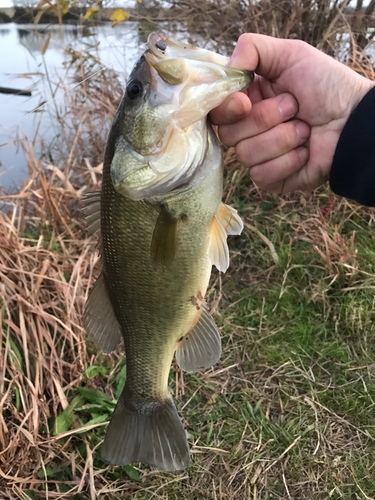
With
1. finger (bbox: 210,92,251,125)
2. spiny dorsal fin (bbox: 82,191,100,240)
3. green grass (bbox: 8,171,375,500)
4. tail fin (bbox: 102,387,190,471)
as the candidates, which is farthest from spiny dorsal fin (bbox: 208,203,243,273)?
green grass (bbox: 8,171,375,500)

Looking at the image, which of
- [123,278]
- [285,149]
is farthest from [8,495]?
[285,149]

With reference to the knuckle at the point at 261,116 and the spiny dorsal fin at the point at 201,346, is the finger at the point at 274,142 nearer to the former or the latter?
the knuckle at the point at 261,116

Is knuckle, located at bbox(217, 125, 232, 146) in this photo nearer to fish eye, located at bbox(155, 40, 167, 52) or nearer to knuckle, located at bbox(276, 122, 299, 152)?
knuckle, located at bbox(276, 122, 299, 152)

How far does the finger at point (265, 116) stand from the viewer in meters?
1.53

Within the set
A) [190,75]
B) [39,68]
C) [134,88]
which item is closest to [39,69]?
[39,68]

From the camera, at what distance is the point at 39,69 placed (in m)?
4.50

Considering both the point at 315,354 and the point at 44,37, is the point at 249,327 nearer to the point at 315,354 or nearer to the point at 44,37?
the point at 315,354

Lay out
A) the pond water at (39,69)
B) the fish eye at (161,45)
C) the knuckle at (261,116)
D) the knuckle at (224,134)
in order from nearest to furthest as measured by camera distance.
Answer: the fish eye at (161,45), the knuckle at (261,116), the knuckle at (224,134), the pond water at (39,69)

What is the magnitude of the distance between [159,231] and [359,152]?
33.8 inches

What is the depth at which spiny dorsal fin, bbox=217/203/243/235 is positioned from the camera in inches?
57.0

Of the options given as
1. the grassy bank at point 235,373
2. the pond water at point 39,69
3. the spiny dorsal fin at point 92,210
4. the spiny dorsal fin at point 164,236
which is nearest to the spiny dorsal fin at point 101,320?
the spiny dorsal fin at point 92,210

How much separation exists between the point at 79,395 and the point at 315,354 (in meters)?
1.60

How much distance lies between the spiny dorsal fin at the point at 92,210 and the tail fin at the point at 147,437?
0.73 meters

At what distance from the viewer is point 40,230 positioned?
3.34m
